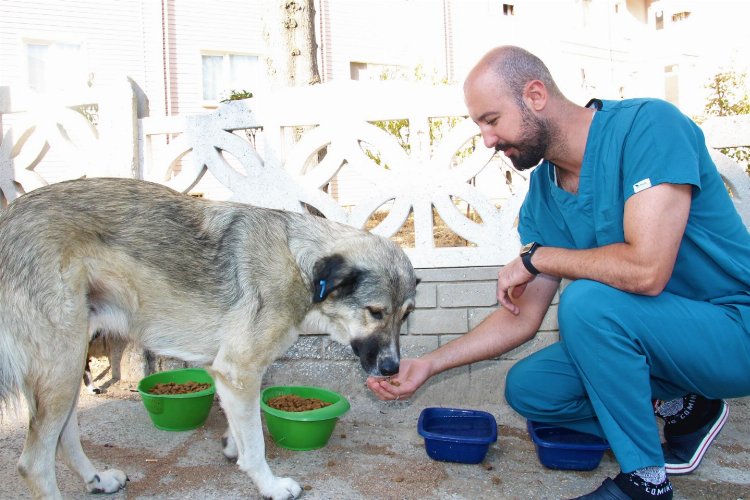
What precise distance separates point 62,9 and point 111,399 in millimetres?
9828

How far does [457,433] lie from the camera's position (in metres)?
3.33

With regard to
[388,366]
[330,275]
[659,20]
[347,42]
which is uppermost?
[659,20]

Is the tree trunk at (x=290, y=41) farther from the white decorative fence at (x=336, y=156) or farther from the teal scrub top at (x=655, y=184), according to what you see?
the teal scrub top at (x=655, y=184)

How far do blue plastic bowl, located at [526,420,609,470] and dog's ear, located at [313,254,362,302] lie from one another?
1199mm

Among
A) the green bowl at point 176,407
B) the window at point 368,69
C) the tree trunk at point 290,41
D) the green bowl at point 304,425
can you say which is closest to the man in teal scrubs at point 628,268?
the green bowl at point 304,425

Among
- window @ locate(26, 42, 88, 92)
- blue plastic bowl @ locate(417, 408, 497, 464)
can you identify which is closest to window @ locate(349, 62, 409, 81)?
window @ locate(26, 42, 88, 92)

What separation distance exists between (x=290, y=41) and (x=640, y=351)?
4250 millimetres

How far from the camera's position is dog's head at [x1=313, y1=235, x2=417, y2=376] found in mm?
3002

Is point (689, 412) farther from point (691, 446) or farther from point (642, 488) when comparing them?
point (642, 488)

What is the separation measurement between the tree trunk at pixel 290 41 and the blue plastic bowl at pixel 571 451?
151 inches

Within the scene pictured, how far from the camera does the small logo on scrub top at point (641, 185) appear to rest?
2.46 metres

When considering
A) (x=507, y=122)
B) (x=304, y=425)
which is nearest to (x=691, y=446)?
(x=507, y=122)

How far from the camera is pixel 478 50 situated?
1546 centimetres

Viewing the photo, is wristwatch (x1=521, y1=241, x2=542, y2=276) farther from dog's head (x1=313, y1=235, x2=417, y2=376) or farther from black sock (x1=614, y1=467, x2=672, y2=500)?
black sock (x1=614, y1=467, x2=672, y2=500)
